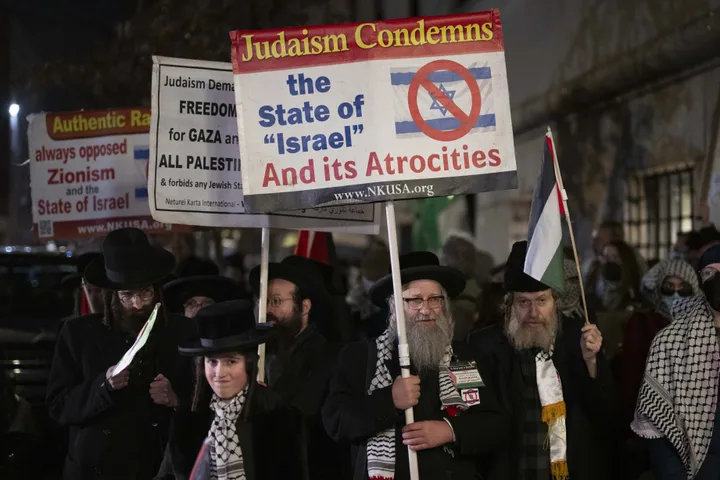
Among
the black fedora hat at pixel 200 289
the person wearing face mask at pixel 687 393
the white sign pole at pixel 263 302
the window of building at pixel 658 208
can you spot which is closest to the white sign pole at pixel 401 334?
the white sign pole at pixel 263 302

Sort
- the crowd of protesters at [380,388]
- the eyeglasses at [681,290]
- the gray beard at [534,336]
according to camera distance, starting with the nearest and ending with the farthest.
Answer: the crowd of protesters at [380,388] < the gray beard at [534,336] < the eyeglasses at [681,290]

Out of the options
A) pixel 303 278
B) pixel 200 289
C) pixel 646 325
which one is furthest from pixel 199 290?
pixel 646 325

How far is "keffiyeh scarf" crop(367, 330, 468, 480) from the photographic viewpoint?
5.15 metres

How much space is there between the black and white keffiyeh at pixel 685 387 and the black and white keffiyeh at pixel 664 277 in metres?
1.64

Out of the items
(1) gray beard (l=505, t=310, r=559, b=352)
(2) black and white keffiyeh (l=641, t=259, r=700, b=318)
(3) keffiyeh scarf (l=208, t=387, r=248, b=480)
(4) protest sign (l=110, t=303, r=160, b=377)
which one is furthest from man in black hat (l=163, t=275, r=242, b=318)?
(2) black and white keffiyeh (l=641, t=259, r=700, b=318)

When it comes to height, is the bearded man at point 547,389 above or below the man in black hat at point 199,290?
below

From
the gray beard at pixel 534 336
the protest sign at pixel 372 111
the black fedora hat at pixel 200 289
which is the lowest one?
the gray beard at pixel 534 336

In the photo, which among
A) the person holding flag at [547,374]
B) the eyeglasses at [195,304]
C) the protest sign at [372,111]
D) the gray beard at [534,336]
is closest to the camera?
the protest sign at [372,111]

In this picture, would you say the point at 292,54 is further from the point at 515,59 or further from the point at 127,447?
the point at 515,59

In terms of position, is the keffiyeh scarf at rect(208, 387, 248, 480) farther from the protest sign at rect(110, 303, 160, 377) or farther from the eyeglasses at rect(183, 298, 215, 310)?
the eyeglasses at rect(183, 298, 215, 310)

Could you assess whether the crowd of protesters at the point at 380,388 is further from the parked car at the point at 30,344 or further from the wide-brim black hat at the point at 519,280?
the parked car at the point at 30,344

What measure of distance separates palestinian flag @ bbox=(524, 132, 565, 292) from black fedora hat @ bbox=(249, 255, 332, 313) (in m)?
1.62

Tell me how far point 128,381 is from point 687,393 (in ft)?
9.22

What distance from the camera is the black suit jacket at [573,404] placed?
5.57 metres
